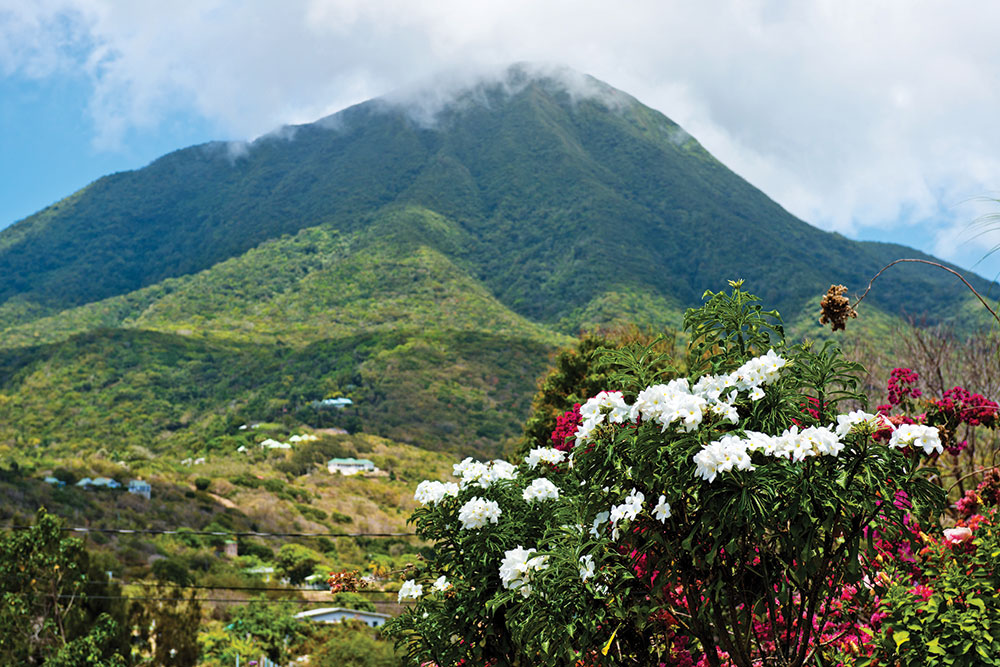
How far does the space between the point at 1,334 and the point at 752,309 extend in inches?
3843

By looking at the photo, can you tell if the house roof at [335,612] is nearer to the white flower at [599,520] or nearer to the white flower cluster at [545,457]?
the white flower cluster at [545,457]

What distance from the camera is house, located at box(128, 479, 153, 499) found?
36625 millimetres

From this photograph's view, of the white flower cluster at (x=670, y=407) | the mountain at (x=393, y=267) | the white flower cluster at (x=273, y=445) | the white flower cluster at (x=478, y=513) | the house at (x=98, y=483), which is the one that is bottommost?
the white flower cluster at (x=273, y=445)

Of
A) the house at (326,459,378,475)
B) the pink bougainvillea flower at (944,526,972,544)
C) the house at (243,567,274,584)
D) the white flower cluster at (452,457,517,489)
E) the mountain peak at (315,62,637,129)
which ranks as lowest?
the house at (243,567,274,584)

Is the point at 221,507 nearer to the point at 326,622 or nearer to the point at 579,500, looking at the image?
the point at 326,622

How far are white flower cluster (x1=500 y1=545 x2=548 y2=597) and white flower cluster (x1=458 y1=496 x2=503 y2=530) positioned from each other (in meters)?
0.97

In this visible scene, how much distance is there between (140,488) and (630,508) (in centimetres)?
3908

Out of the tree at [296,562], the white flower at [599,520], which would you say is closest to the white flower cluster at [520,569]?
the white flower at [599,520]

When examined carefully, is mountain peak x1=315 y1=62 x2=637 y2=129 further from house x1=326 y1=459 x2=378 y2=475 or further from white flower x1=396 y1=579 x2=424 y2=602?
white flower x1=396 y1=579 x2=424 y2=602

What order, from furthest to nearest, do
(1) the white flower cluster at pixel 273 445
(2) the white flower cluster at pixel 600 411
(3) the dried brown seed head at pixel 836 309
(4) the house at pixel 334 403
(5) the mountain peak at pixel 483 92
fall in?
(5) the mountain peak at pixel 483 92, (4) the house at pixel 334 403, (1) the white flower cluster at pixel 273 445, (3) the dried brown seed head at pixel 836 309, (2) the white flower cluster at pixel 600 411

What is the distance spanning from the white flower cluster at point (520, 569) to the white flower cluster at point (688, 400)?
25.3 inches

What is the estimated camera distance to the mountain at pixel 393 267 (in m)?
63.1

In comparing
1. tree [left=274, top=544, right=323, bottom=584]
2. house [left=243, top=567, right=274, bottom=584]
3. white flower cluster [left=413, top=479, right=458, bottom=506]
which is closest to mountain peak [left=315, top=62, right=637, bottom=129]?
tree [left=274, top=544, right=323, bottom=584]

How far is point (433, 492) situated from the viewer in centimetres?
501
